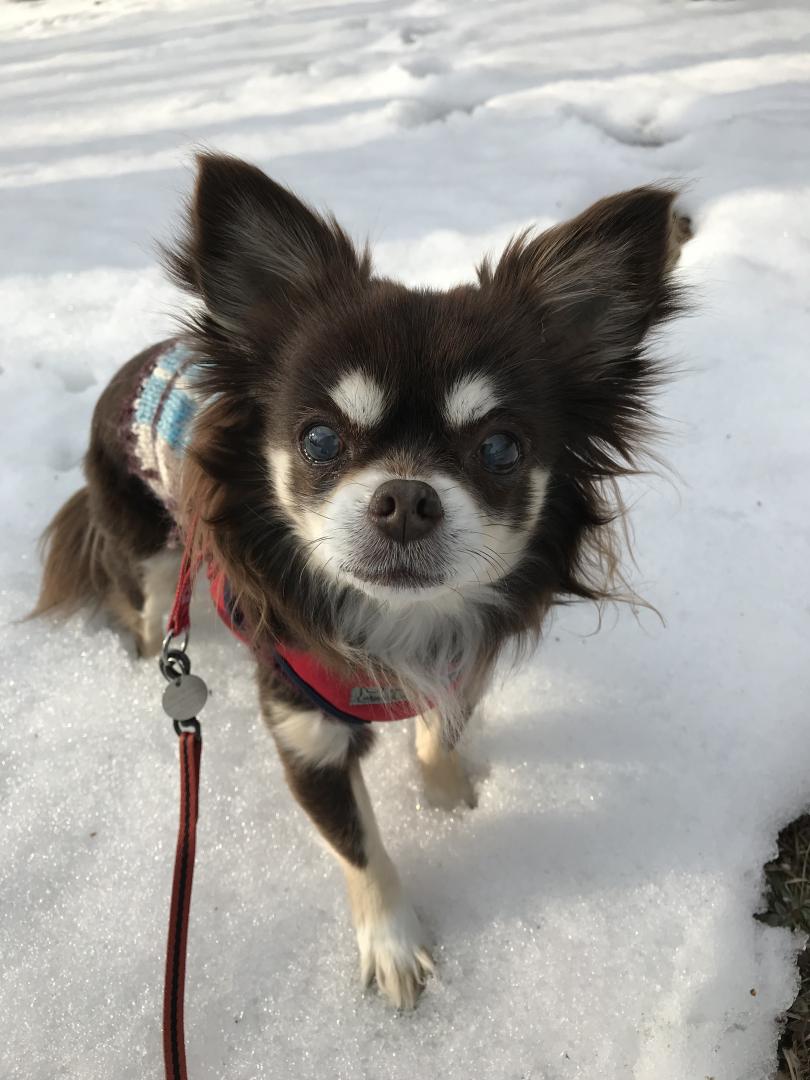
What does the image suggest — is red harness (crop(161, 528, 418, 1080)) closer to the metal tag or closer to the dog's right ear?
the metal tag

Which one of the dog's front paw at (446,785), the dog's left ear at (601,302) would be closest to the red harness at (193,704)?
the dog's front paw at (446,785)

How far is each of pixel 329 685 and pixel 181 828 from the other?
1.27 feet

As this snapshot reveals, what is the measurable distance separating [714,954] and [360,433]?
1370mm

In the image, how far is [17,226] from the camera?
3.54 m

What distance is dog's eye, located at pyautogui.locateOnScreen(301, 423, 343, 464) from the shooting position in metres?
1.38

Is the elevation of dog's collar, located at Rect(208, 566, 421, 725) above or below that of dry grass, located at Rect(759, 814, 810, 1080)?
above

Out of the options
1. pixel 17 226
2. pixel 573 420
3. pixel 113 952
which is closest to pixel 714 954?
pixel 573 420

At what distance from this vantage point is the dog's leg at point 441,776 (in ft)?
6.55

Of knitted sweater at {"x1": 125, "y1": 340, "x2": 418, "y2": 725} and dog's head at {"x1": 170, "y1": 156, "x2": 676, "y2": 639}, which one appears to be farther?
knitted sweater at {"x1": 125, "y1": 340, "x2": 418, "y2": 725}

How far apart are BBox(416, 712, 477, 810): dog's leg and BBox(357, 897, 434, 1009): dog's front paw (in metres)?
0.30

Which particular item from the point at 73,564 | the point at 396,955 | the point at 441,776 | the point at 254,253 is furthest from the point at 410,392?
the point at 73,564

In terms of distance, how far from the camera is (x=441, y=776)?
202cm

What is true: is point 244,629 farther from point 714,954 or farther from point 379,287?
point 714,954

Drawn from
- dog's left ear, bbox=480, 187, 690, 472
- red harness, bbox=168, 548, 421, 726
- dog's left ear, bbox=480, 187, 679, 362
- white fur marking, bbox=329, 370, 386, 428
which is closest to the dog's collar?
red harness, bbox=168, 548, 421, 726
